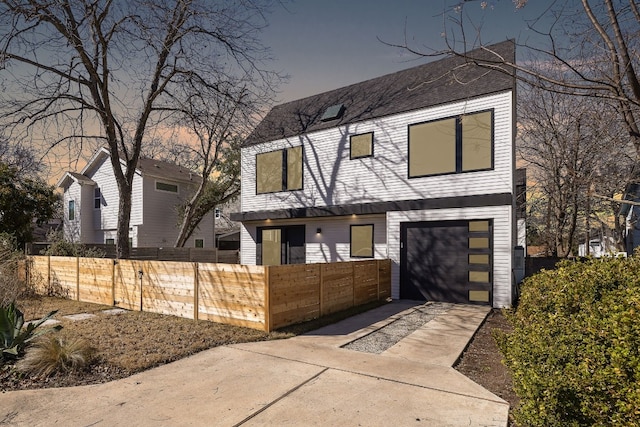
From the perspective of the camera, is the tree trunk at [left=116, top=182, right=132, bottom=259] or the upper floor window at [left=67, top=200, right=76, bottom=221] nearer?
the tree trunk at [left=116, top=182, right=132, bottom=259]

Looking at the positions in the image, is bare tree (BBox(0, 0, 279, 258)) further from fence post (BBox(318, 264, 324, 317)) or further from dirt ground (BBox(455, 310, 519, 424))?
dirt ground (BBox(455, 310, 519, 424))

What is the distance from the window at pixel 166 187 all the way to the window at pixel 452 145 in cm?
1780

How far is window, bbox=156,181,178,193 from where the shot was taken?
23.1 metres

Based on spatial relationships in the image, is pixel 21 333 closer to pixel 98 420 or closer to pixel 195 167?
pixel 98 420

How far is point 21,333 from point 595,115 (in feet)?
41.7

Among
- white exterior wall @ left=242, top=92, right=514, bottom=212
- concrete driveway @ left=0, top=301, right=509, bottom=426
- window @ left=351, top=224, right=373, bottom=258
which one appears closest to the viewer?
concrete driveway @ left=0, top=301, right=509, bottom=426

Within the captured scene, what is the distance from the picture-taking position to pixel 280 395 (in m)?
4.20

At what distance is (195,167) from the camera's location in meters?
26.5

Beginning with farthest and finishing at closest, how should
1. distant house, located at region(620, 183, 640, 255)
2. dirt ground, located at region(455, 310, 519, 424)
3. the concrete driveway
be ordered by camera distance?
distant house, located at region(620, 183, 640, 255) < dirt ground, located at region(455, 310, 519, 424) < the concrete driveway

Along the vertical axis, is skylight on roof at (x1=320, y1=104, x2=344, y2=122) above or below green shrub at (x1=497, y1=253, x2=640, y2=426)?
above

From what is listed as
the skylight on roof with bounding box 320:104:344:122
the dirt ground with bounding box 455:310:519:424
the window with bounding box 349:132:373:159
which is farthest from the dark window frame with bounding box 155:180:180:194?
the dirt ground with bounding box 455:310:519:424

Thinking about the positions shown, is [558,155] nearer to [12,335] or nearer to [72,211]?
[12,335]

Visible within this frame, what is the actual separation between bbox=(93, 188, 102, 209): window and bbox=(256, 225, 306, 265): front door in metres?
15.2

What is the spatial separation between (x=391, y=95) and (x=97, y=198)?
21.5 metres
